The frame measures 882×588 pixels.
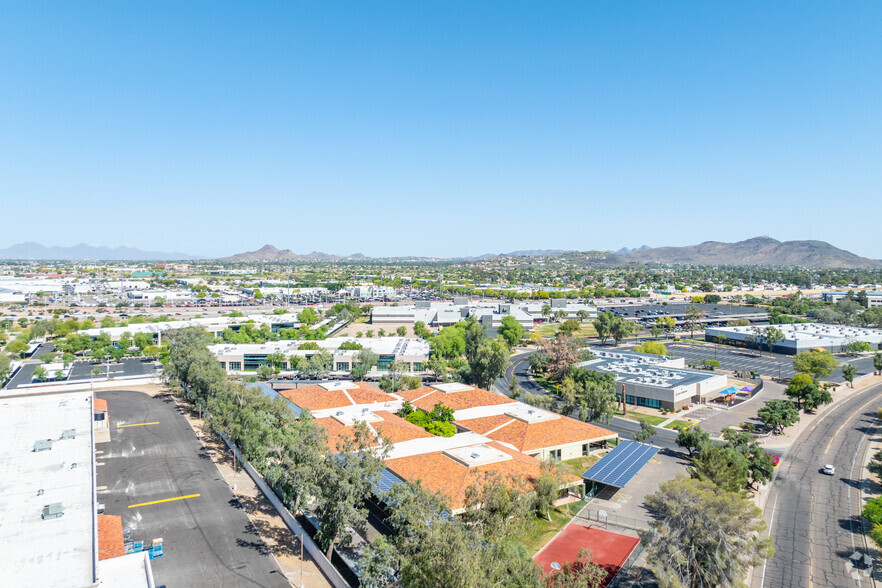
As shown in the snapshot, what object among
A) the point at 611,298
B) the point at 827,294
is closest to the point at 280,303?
the point at 611,298

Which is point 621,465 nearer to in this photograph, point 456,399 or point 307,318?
point 456,399

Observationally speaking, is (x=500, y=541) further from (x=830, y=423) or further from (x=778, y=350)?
(x=778, y=350)

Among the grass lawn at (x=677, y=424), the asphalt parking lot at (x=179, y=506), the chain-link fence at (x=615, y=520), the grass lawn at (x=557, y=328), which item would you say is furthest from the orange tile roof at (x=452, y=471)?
the grass lawn at (x=557, y=328)

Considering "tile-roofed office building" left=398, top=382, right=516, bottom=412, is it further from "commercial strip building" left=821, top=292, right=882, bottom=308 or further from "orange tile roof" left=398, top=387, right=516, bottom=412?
"commercial strip building" left=821, top=292, right=882, bottom=308

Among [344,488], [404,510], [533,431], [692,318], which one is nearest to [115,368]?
[533,431]

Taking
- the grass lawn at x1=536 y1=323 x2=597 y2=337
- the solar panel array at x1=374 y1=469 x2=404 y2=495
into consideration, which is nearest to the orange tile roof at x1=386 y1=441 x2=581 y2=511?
the solar panel array at x1=374 y1=469 x2=404 y2=495
